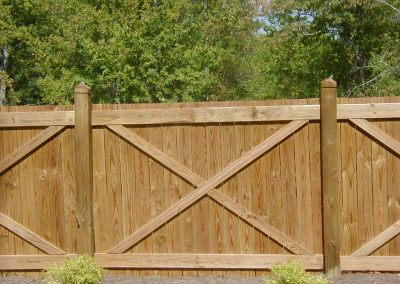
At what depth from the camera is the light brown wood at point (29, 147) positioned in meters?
6.08

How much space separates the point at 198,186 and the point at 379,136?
1.97m

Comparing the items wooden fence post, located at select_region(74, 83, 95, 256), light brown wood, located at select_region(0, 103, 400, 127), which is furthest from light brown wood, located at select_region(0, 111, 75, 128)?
wooden fence post, located at select_region(74, 83, 95, 256)

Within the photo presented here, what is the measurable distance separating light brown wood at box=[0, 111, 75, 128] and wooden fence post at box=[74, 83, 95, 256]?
0.15m

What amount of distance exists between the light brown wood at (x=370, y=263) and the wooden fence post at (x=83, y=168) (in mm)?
2734

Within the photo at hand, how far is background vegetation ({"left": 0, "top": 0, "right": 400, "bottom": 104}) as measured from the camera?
16.4 metres

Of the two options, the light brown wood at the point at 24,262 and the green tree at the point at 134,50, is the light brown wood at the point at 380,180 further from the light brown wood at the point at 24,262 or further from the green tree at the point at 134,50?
the green tree at the point at 134,50

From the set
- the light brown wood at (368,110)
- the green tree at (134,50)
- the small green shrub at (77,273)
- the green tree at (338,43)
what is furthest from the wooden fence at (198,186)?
the green tree at (338,43)

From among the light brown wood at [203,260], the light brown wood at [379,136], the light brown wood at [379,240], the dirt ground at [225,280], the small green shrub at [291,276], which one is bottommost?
the dirt ground at [225,280]

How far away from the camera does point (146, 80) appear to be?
1656 cm

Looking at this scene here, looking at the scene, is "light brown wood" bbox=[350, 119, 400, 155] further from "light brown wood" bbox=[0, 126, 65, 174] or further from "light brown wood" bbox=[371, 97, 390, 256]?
"light brown wood" bbox=[0, 126, 65, 174]

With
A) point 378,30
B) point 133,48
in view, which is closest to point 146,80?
point 133,48

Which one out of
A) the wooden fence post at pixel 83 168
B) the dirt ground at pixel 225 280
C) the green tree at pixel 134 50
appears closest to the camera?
the dirt ground at pixel 225 280

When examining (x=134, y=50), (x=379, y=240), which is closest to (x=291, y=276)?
(x=379, y=240)

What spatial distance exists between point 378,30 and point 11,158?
16.5 m
